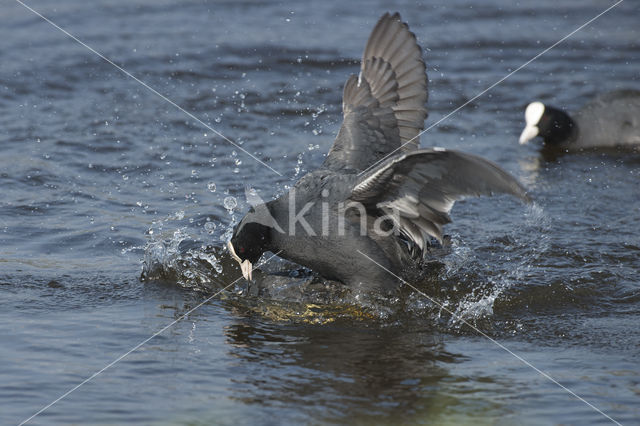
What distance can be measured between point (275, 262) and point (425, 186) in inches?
57.2

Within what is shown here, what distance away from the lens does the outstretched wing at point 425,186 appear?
343cm

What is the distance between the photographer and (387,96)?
201 inches

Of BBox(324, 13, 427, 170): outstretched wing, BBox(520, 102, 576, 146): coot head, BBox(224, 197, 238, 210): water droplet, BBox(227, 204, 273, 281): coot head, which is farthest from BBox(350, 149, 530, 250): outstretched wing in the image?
BBox(520, 102, 576, 146): coot head

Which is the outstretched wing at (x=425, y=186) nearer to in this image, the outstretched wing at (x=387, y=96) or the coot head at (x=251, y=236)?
the coot head at (x=251, y=236)

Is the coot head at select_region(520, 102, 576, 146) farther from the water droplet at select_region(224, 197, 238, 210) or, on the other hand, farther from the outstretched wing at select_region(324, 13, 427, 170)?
the water droplet at select_region(224, 197, 238, 210)

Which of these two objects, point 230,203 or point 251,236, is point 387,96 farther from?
point 251,236

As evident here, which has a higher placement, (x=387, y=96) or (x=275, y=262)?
(x=387, y=96)

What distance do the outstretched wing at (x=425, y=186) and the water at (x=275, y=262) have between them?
1.67ft

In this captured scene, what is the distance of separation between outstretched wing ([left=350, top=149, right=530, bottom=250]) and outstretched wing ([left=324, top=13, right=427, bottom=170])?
2.69 feet

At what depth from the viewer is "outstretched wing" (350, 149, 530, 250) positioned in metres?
3.43

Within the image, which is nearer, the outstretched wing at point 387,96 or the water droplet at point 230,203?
the outstretched wing at point 387,96

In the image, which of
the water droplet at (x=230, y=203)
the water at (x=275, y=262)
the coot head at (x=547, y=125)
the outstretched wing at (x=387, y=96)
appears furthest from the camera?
the coot head at (x=547, y=125)

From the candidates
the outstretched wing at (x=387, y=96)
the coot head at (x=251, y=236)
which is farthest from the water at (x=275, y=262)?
the outstretched wing at (x=387, y=96)

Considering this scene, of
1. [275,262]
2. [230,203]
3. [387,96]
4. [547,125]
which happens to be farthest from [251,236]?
[547,125]
